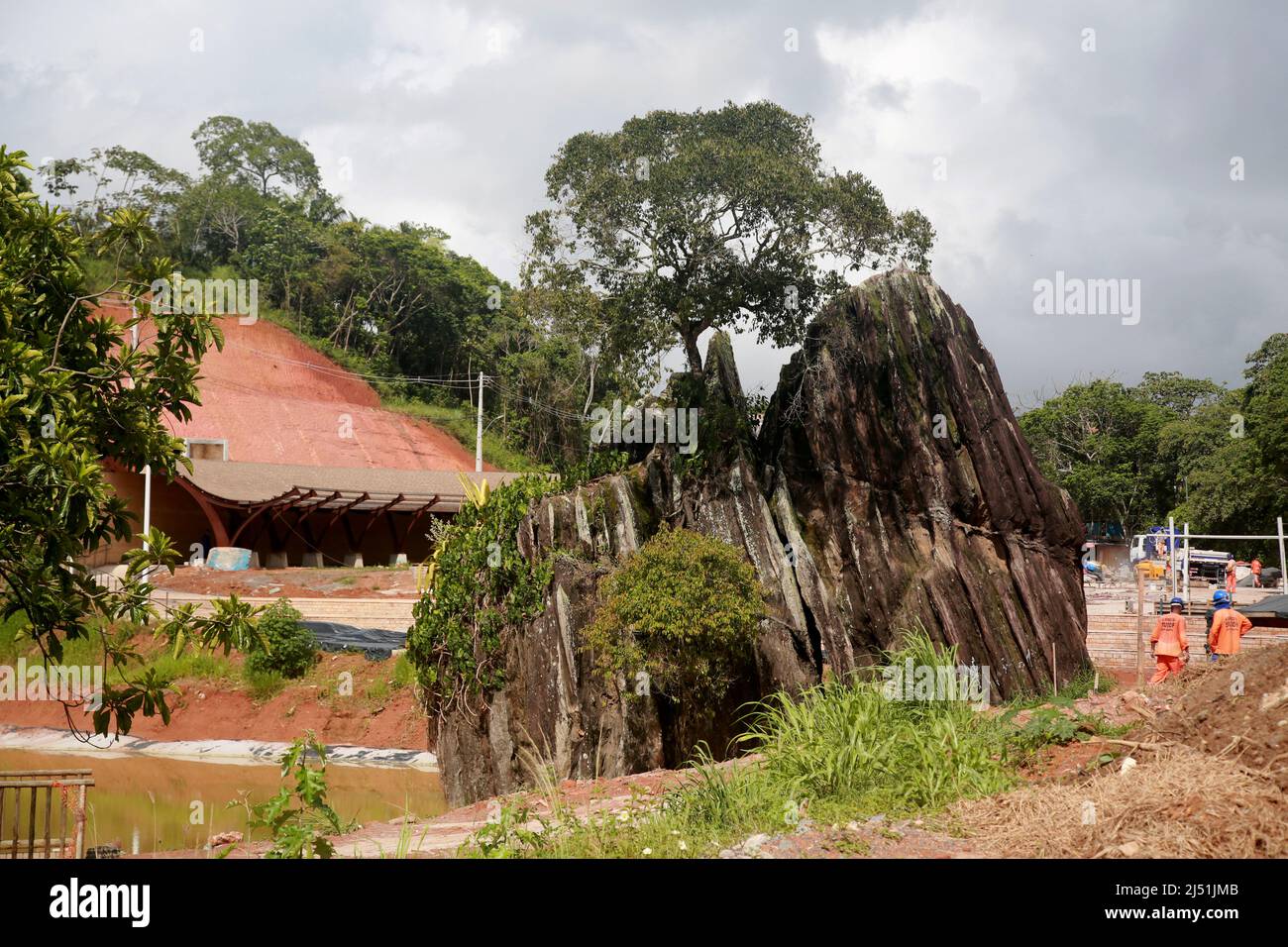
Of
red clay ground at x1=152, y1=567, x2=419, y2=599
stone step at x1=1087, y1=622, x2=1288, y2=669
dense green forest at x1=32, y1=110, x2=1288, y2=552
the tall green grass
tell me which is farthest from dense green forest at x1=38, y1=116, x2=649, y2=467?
the tall green grass

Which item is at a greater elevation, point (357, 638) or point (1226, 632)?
point (1226, 632)

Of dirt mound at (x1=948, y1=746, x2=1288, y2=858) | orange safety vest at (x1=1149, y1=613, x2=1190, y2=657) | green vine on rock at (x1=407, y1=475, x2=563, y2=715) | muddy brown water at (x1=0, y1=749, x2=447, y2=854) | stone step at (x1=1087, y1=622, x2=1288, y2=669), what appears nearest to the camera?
dirt mound at (x1=948, y1=746, x2=1288, y2=858)

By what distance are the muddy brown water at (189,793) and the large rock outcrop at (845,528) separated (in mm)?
2649

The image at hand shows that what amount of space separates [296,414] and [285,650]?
28670 millimetres

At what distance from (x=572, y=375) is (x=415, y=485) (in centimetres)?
1388

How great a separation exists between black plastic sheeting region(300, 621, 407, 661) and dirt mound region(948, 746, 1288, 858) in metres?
20.3

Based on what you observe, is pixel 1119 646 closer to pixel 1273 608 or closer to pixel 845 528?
pixel 1273 608

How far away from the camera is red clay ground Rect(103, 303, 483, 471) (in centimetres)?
4781

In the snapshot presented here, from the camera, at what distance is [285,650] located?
952 inches

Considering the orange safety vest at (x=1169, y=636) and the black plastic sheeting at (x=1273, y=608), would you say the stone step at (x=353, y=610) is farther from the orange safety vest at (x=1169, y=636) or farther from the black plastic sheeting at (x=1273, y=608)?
the black plastic sheeting at (x=1273, y=608)

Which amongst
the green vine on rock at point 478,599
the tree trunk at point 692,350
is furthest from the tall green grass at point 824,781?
the tree trunk at point 692,350

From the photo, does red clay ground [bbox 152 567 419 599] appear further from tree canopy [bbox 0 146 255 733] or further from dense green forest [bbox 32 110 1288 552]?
tree canopy [bbox 0 146 255 733]

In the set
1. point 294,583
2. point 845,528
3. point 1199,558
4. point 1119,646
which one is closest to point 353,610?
point 294,583
